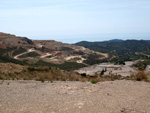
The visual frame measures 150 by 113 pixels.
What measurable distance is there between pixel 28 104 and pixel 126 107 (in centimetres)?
392

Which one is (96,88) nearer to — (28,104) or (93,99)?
(93,99)

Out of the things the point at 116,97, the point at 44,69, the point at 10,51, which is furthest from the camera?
the point at 10,51

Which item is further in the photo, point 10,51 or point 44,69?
point 10,51

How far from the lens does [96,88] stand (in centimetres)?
992

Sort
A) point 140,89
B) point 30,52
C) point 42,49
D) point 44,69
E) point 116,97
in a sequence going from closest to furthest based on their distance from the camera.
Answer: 1. point 116,97
2. point 140,89
3. point 44,69
4. point 30,52
5. point 42,49

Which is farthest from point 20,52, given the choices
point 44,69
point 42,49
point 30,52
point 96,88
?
point 96,88

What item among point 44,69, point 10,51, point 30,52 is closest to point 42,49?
point 30,52

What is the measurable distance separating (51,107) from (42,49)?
99329 mm

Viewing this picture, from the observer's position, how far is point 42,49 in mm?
104438

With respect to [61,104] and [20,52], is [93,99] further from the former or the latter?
[20,52]

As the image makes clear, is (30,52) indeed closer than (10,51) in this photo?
No

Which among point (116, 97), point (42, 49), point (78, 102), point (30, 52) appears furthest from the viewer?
point (42, 49)

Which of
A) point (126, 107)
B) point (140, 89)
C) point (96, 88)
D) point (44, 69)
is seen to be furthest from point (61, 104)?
point (44, 69)

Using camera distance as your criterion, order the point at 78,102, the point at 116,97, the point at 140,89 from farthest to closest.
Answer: the point at 140,89, the point at 116,97, the point at 78,102
